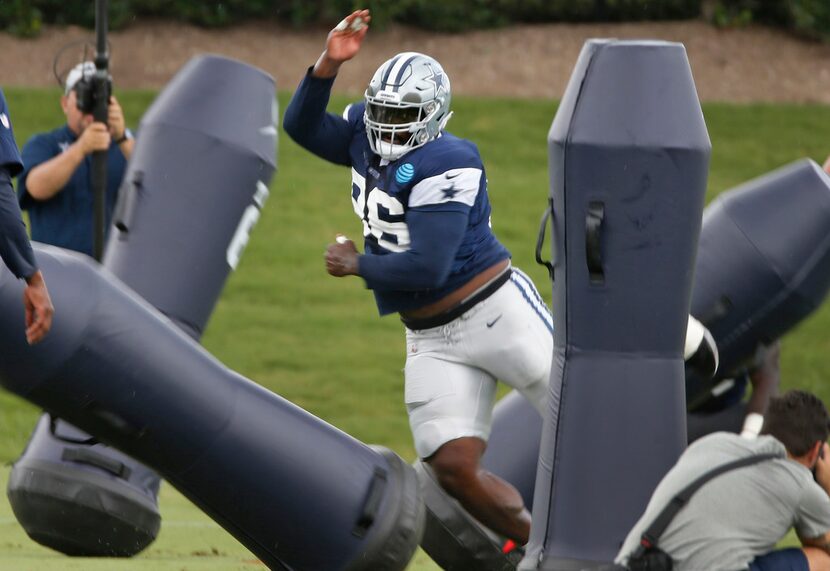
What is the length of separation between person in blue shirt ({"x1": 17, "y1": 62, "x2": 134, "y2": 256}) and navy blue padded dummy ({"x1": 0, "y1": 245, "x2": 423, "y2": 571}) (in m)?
2.62

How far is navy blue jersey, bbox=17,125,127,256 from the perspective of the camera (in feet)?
24.7

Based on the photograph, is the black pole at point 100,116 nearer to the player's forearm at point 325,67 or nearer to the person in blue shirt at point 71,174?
the person in blue shirt at point 71,174

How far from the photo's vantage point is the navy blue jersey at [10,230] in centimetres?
444

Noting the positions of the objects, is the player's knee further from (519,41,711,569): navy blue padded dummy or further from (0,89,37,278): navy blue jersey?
(0,89,37,278): navy blue jersey

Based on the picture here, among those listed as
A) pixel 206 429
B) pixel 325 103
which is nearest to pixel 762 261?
pixel 325 103

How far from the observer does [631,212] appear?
15.6ft

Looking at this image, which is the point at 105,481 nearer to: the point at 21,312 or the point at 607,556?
the point at 21,312

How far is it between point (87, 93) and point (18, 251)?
3.46 meters

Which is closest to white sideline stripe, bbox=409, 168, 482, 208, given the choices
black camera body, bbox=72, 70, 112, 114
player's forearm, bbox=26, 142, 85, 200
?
player's forearm, bbox=26, 142, 85, 200

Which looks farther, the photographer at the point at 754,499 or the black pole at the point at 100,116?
the black pole at the point at 100,116

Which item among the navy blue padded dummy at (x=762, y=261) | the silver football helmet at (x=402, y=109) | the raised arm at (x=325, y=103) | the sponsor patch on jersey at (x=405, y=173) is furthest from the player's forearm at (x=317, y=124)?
the navy blue padded dummy at (x=762, y=261)

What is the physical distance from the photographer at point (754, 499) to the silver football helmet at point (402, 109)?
5.02 ft

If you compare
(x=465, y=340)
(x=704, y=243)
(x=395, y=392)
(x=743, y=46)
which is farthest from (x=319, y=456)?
(x=743, y=46)

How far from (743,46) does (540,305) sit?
11.5m
